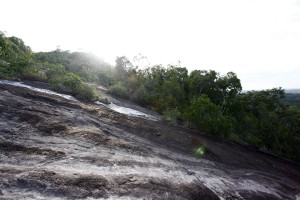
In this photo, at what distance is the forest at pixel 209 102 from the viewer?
97.5 feet

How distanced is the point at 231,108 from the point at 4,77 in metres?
34.6

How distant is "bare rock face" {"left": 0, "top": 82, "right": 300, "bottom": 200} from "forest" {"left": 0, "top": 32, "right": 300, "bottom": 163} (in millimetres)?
9266

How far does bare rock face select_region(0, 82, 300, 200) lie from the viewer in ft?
29.8

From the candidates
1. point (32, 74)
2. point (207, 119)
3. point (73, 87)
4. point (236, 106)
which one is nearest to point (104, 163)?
point (73, 87)

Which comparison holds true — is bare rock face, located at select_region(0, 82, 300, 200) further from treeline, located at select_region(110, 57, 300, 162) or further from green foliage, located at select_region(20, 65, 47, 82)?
treeline, located at select_region(110, 57, 300, 162)

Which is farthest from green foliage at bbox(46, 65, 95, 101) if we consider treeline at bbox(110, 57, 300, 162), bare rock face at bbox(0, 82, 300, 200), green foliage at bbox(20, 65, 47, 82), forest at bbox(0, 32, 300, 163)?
treeline at bbox(110, 57, 300, 162)

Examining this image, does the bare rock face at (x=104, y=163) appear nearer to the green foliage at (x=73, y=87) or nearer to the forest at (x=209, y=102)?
the green foliage at (x=73, y=87)

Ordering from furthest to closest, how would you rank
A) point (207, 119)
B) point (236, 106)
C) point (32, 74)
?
point (236, 106) < point (207, 119) < point (32, 74)

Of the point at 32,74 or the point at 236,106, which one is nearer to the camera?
the point at 32,74

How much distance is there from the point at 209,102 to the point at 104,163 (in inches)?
923

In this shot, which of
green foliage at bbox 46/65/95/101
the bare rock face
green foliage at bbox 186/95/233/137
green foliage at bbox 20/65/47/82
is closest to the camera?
the bare rock face

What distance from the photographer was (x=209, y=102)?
32406 mm

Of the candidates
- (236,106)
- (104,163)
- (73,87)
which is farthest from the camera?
(236,106)

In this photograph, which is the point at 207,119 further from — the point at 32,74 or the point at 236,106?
the point at 32,74
